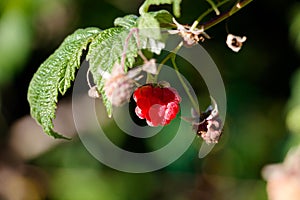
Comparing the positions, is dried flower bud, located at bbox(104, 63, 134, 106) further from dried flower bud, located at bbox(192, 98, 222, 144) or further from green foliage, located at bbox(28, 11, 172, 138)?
dried flower bud, located at bbox(192, 98, 222, 144)

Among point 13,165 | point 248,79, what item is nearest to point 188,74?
point 248,79

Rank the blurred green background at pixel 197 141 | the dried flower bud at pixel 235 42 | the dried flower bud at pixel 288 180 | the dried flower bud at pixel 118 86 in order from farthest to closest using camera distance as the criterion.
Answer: the blurred green background at pixel 197 141, the dried flower bud at pixel 288 180, the dried flower bud at pixel 235 42, the dried flower bud at pixel 118 86

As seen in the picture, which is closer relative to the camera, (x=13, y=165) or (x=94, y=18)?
(x=94, y=18)

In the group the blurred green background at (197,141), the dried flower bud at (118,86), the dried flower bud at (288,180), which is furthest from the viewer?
the blurred green background at (197,141)

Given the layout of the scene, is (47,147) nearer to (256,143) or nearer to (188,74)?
(188,74)

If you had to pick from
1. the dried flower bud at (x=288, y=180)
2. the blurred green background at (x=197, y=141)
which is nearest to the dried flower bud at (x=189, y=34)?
the dried flower bud at (x=288, y=180)

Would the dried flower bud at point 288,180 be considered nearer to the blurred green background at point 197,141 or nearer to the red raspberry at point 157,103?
the blurred green background at point 197,141

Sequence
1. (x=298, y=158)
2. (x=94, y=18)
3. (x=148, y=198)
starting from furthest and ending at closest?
1. (x=148, y=198)
2. (x=94, y=18)
3. (x=298, y=158)

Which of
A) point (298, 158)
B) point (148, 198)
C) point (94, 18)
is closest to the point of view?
point (298, 158)
